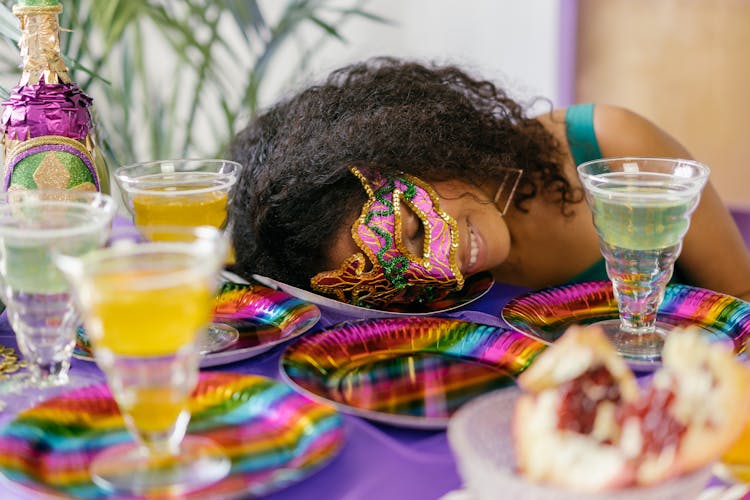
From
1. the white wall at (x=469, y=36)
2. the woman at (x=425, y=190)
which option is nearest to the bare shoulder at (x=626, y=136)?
the woman at (x=425, y=190)

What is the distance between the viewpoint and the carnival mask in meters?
1.21

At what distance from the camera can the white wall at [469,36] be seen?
367 cm

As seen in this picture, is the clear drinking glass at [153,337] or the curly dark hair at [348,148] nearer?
the clear drinking glass at [153,337]

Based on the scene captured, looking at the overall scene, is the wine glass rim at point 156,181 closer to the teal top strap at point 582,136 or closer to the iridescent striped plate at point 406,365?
the iridescent striped plate at point 406,365

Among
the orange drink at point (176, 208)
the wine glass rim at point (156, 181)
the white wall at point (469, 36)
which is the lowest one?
the white wall at point (469, 36)

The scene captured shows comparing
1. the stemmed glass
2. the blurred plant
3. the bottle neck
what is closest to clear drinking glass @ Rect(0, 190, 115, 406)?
the stemmed glass

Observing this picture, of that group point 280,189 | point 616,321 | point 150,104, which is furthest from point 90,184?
point 150,104

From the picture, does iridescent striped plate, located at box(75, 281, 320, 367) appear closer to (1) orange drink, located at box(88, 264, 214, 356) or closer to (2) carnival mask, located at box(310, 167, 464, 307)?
(2) carnival mask, located at box(310, 167, 464, 307)

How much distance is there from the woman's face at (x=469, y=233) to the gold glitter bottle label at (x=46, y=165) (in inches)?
15.4

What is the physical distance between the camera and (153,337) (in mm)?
670

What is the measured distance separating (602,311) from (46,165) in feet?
2.53

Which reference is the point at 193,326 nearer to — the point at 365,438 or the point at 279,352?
the point at 365,438

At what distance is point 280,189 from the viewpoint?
132cm

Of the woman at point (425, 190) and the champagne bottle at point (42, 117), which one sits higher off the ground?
the champagne bottle at point (42, 117)
